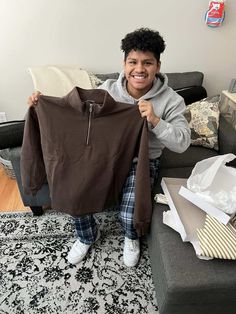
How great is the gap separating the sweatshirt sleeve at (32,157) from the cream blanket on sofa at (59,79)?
57 centimetres

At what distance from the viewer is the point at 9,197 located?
183 centimetres

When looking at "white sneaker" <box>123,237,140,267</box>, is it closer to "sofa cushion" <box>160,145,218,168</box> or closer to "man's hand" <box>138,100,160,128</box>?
"sofa cushion" <box>160,145,218,168</box>

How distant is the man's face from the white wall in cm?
84

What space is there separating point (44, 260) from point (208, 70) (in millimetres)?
1966

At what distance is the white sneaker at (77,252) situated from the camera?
1.35 m

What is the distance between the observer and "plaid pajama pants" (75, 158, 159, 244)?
1.25m

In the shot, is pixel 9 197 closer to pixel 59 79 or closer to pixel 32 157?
pixel 32 157

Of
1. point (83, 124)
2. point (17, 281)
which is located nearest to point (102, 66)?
point (83, 124)

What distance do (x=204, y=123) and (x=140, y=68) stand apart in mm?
786

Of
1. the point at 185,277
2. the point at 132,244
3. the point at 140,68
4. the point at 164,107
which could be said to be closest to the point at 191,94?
the point at 164,107

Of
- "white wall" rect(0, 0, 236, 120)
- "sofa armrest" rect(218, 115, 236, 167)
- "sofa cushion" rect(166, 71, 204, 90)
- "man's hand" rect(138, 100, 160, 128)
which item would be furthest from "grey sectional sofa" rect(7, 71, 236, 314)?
"white wall" rect(0, 0, 236, 120)

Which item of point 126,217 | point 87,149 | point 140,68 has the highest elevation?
point 140,68

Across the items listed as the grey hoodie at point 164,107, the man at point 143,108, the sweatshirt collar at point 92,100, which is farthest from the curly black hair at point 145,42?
the sweatshirt collar at point 92,100

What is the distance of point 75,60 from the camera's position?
1955mm
